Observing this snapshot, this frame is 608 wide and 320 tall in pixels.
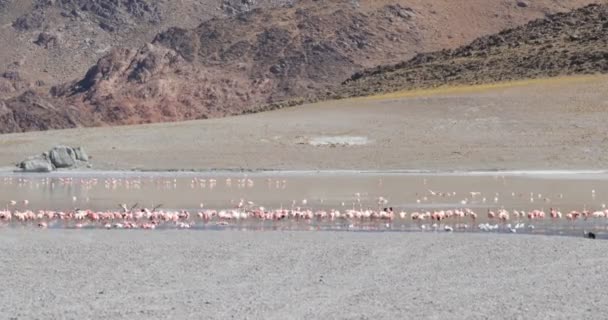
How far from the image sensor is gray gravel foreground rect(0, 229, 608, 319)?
10.9 meters

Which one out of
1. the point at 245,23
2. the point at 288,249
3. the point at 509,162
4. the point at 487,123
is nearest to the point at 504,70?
the point at 487,123

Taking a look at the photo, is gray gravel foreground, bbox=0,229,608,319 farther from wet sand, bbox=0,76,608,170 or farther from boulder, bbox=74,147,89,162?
boulder, bbox=74,147,89,162

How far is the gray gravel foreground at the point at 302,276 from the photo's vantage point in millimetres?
10922

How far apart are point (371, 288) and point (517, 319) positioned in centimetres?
212

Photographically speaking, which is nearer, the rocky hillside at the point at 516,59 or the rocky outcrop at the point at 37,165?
the rocky outcrop at the point at 37,165

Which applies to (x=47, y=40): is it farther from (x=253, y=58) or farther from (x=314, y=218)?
(x=314, y=218)

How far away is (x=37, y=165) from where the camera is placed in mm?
40750

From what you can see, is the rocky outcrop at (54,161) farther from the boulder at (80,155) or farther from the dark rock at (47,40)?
the dark rock at (47,40)

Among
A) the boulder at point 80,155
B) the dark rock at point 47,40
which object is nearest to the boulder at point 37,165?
the boulder at point 80,155

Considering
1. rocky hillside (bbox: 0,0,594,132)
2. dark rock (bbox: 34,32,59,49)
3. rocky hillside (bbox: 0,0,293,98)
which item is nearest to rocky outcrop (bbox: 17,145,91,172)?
rocky hillside (bbox: 0,0,594,132)

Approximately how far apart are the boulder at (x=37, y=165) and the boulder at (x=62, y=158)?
0.80 ft

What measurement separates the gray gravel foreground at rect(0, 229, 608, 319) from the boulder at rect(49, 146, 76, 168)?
2404 cm

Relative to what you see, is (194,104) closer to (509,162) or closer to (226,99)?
(226,99)

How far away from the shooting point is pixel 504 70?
60.5 meters
